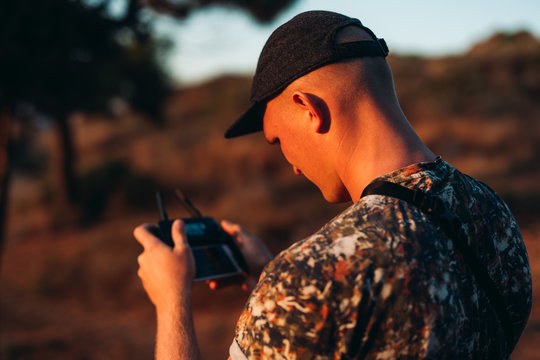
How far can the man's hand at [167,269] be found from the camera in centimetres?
140

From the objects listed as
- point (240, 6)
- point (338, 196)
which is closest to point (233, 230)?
point (338, 196)

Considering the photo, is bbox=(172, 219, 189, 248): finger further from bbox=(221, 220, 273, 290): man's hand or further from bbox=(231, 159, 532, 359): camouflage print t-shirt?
bbox=(231, 159, 532, 359): camouflage print t-shirt

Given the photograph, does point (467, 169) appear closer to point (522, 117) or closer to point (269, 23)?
point (522, 117)

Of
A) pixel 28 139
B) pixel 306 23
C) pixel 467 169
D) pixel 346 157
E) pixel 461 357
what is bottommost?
pixel 461 357

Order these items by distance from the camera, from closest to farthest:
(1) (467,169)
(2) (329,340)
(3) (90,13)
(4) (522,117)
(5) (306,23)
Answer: (2) (329,340), (5) (306,23), (3) (90,13), (1) (467,169), (4) (522,117)

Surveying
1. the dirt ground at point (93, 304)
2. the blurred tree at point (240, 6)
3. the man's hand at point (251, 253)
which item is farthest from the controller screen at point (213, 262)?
the blurred tree at point (240, 6)

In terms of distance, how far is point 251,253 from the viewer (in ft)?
6.08

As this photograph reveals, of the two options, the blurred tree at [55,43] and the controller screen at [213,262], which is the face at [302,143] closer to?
the controller screen at [213,262]

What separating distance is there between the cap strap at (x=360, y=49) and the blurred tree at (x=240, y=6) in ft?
25.1

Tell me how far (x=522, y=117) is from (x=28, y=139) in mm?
19389

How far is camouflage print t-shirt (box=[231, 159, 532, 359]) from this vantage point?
3.18 ft

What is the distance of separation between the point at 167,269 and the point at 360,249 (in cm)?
69

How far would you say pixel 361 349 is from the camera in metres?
0.98

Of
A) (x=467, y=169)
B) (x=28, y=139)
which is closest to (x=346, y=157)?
(x=467, y=169)
